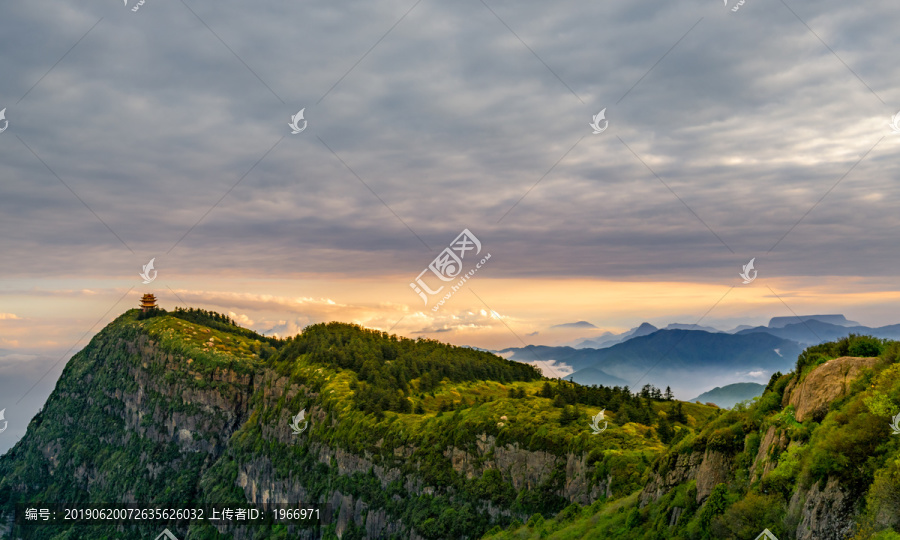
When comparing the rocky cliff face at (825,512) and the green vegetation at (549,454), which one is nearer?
the rocky cliff face at (825,512)

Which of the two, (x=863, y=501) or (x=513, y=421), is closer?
(x=863, y=501)

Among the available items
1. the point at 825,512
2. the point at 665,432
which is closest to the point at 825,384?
the point at 825,512

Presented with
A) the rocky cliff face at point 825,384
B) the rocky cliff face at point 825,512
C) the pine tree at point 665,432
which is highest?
the rocky cliff face at point 825,384

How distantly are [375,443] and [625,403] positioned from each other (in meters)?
59.1

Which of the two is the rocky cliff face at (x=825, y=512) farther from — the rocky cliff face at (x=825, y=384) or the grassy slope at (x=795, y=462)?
the rocky cliff face at (x=825, y=384)

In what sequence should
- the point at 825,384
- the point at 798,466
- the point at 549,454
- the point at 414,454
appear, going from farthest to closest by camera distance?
1. the point at 414,454
2. the point at 549,454
3. the point at 825,384
4. the point at 798,466

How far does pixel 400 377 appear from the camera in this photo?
173 m

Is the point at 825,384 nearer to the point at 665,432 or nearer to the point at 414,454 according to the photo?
the point at 665,432

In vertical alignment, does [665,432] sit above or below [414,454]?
above

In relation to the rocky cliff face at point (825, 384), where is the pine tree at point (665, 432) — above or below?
below

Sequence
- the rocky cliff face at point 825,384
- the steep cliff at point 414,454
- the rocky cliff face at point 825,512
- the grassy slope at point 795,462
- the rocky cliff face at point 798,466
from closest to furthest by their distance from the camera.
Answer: the grassy slope at point 795,462 < the rocky cliff face at point 825,512 < the rocky cliff face at point 798,466 < the rocky cliff face at point 825,384 < the steep cliff at point 414,454

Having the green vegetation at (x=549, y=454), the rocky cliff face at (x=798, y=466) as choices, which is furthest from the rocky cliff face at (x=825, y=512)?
the green vegetation at (x=549, y=454)

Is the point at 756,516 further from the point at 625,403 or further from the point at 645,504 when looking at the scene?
the point at 625,403

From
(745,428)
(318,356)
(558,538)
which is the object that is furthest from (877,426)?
(318,356)
